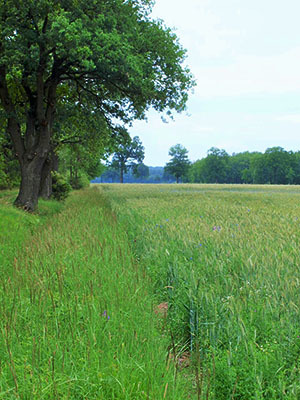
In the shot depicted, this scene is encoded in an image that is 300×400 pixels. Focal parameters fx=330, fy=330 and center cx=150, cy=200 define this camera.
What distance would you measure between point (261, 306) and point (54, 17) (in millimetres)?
12646

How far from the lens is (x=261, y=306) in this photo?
122 inches

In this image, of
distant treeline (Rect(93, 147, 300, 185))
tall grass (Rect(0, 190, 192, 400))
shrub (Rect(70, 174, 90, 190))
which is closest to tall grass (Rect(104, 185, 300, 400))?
tall grass (Rect(0, 190, 192, 400))

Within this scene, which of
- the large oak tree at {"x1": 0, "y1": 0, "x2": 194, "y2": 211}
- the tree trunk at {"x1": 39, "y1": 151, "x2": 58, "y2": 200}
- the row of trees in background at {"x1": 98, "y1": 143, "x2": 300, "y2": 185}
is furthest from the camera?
the row of trees in background at {"x1": 98, "y1": 143, "x2": 300, "y2": 185}

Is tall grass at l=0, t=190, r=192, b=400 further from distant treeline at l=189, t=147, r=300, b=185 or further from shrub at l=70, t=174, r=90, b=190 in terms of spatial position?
distant treeline at l=189, t=147, r=300, b=185

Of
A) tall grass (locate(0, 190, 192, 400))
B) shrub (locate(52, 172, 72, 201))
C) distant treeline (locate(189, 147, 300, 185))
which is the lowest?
tall grass (locate(0, 190, 192, 400))

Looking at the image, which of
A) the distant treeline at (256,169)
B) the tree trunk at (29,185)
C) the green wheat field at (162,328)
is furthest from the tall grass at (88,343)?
the distant treeline at (256,169)

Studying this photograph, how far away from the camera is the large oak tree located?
12.6 metres

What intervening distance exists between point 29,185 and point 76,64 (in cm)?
594

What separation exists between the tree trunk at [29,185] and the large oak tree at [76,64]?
0.04 meters

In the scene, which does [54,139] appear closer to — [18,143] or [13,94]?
[13,94]

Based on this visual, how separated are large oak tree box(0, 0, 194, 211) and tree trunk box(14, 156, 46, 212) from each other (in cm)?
4

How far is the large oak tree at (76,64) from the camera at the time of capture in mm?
12594

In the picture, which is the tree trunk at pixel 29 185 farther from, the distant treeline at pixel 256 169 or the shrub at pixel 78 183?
the distant treeline at pixel 256 169

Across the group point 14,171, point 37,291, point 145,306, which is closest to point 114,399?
point 145,306
